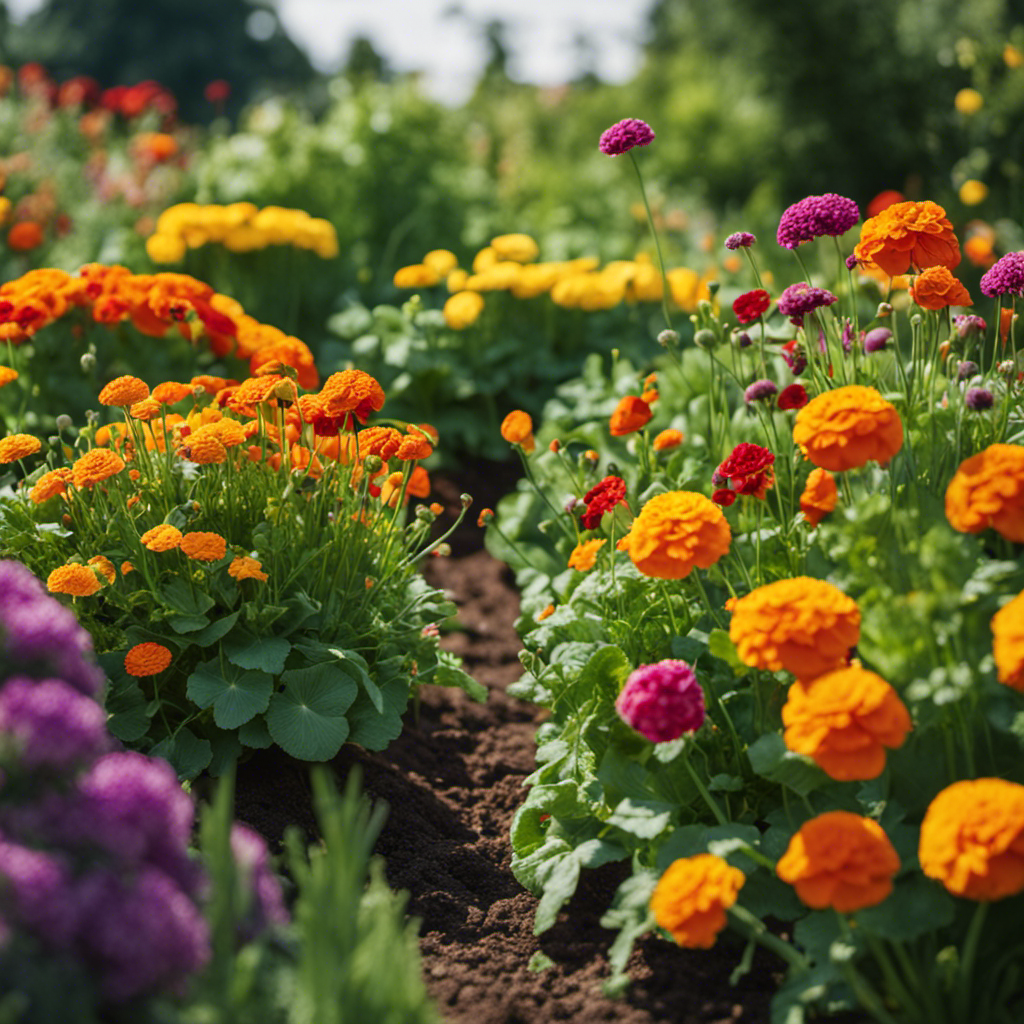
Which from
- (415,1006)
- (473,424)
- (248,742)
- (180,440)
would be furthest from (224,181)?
(415,1006)

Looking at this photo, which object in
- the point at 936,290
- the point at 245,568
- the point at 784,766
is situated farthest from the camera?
the point at 245,568

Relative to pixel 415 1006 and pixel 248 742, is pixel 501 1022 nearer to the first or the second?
pixel 415 1006

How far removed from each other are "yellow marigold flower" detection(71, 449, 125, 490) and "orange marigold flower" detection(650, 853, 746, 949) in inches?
55.9

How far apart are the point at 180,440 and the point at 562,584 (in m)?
1.10

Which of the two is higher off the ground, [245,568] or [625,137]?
[625,137]

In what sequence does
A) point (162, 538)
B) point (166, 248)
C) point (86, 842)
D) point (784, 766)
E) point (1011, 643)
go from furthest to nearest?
Answer: point (166, 248)
point (162, 538)
point (784, 766)
point (1011, 643)
point (86, 842)

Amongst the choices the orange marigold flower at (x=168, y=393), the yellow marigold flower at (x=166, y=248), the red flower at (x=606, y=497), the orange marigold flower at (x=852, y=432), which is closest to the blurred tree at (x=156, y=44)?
the yellow marigold flower at (x=166, y=248)

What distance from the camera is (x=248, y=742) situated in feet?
7.37

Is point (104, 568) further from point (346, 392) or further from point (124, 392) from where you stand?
point (346, 392)

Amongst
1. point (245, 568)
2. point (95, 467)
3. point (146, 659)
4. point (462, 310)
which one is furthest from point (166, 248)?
point (146, 659)

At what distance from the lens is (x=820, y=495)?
196cm

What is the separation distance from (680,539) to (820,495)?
15.8 inches

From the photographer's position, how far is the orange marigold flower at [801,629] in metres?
1.51

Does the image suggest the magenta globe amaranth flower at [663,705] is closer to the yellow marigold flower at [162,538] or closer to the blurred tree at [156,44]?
the yellow marigold flower at [162,538]
